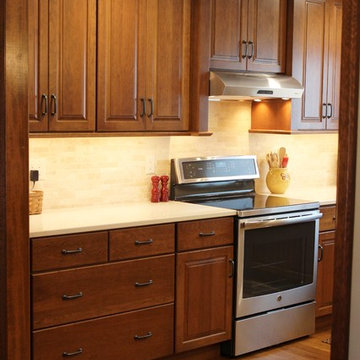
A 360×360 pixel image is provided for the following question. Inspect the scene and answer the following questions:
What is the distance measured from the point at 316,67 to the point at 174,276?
1.96 m

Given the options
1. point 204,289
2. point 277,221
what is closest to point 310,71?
point 277,221

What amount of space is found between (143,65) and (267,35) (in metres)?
1.04

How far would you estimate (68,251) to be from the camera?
3.28 meters

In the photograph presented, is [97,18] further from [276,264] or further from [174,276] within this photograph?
[276,264]

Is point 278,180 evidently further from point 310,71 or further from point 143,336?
point 143,336

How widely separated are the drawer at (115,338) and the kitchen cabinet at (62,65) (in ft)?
3.30

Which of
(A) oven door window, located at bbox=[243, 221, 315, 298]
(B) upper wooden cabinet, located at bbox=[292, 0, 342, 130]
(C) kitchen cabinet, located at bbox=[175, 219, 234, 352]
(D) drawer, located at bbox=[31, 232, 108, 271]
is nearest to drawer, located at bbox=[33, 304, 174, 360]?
(C) kitchen cabinet, located at bbox=[175, 219, 234, 352]

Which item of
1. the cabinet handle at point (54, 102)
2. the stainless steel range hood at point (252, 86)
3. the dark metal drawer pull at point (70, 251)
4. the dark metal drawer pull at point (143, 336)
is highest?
the stainless steel range hood at point (252, 86)

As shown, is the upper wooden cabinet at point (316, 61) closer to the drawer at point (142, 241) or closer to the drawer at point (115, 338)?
the drawer at point (142, 241)

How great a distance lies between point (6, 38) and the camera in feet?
7.39

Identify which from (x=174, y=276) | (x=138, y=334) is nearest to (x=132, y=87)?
(x=174, y=276)

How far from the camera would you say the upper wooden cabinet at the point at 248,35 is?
4230 mm

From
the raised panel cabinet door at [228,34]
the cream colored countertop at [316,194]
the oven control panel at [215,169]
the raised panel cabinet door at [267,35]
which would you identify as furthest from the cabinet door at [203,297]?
the raised panel cabinet door at [267,35]

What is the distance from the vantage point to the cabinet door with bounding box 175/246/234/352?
379 centimetres
